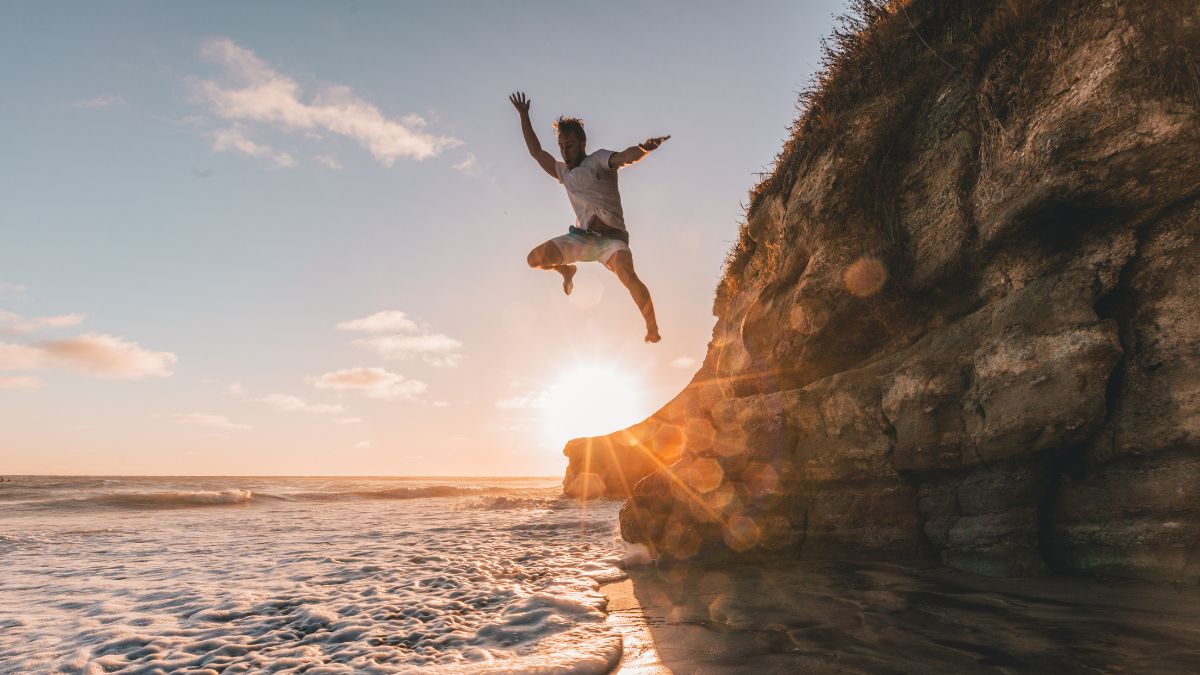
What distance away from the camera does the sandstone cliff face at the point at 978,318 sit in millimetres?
3818

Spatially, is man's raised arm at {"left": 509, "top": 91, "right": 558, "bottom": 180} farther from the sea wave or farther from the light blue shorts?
the sea wave

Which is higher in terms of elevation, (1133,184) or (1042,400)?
(1133,184)

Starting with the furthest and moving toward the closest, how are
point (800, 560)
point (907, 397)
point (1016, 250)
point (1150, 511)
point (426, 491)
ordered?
point (426, 491)
point (800, 560)
point (907, 397)
point (1016, 250)
point (1150, 511)

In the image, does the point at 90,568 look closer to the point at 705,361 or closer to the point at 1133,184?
the point at 705,361

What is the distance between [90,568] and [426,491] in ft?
72.1

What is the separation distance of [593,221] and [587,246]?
0.30 metres

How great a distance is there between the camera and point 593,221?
6.67 m

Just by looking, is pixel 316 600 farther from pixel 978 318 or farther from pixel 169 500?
pixel 169 500

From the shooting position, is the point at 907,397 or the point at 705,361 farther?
the point at 705,361

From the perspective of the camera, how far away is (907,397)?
5.15 metres

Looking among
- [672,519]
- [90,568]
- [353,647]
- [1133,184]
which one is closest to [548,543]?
[672,519]

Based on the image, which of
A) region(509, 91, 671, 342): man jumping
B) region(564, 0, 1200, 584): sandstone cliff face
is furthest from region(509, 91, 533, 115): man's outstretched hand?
region(564, 0, 1200, 584): sandstone cliff face

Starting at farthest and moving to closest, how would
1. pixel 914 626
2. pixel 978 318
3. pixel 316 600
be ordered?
1. pixel 316 600
2. pixel 978 318
3. pixel 914 626

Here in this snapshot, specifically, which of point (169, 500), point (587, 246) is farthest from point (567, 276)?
point (169, 500)
